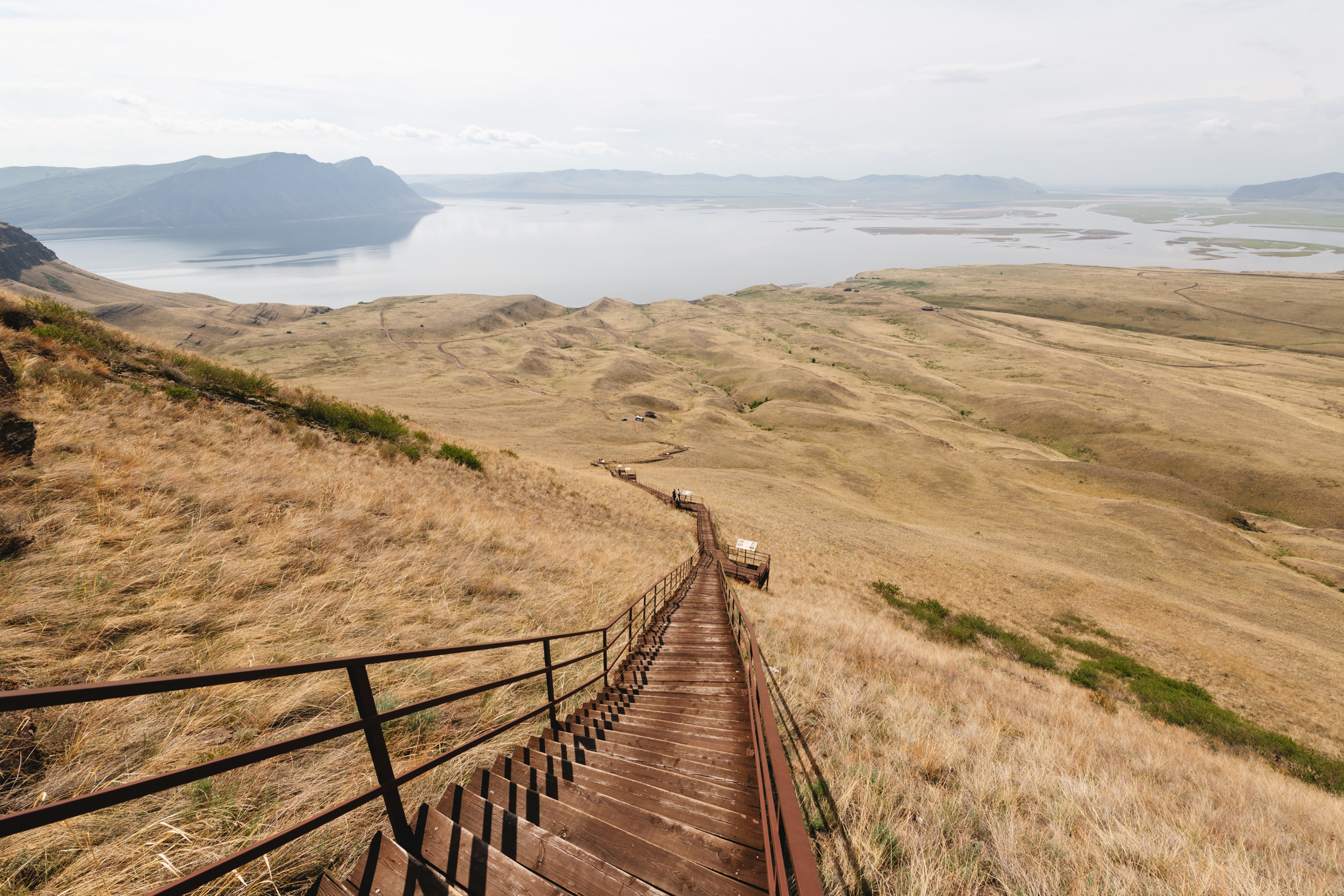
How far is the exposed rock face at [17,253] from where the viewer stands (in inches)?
4528

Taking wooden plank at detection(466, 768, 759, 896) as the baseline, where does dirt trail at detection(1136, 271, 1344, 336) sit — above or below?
above

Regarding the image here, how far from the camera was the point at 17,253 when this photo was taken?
122 metres

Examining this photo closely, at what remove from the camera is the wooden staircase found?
8.38ft

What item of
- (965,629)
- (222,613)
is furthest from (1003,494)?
(222,613)

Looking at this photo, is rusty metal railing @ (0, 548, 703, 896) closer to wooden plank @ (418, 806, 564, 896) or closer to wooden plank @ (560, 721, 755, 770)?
wooden plank @ (418, 806, 564, 896)

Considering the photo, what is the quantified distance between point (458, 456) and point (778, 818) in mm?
19416

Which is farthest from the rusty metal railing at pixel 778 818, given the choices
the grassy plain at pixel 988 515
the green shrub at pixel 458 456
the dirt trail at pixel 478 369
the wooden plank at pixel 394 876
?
the dirt trail at pixel 478 369

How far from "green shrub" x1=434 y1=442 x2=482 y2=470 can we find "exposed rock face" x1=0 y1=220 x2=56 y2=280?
167 m

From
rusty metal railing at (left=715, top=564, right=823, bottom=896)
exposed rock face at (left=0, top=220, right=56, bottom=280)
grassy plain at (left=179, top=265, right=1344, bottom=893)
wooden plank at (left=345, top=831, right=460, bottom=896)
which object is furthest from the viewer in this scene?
exposed rock face at (left=0, top=220, right=56, bottom=280)

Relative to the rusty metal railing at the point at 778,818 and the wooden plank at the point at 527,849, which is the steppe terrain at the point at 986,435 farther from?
the wooden plank at the point at 527,849

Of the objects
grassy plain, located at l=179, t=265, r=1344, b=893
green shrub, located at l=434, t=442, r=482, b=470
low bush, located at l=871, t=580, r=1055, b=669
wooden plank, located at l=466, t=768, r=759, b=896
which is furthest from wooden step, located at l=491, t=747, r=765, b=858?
green shrub, located at l=434, t=442, r=482, b=470

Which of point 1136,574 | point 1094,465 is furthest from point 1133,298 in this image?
point 1136,574

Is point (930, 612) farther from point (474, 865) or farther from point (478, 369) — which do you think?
point (478, 369)

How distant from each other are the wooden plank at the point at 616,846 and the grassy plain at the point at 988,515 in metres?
1.56
